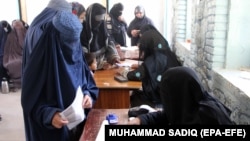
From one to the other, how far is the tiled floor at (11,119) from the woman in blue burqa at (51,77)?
152 centimetres

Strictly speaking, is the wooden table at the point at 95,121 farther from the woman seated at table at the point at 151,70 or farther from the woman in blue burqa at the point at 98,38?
the woman in blue burqa at the point at 98,38

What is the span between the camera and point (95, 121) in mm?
1609

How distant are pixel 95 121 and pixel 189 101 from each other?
1.98 ft

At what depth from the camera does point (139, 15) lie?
5.05 metres

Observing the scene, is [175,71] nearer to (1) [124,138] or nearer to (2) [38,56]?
(1) [124,138]

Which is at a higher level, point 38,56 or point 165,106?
point 38,56

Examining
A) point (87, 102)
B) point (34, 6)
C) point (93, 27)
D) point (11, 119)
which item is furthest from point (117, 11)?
point (87, 102)

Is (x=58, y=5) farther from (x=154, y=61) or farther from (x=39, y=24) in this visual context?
(x=154, y=61)

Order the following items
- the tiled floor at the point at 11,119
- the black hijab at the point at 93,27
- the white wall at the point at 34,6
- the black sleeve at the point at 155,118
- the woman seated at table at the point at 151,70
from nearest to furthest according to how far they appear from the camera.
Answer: the black sleeve at the point at 155,118
the woman seated at table at the point at 151,70
the black hijab at the point at 93,27
the tiled floor at the point at 11,119
the white wall at the point at 34,6

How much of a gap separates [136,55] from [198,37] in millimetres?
1500

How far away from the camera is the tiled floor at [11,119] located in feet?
9.50

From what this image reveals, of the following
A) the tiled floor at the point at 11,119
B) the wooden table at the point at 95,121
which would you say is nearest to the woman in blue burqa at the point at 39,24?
the wooden table at the point at 95,121

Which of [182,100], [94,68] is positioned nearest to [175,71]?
[182,100]

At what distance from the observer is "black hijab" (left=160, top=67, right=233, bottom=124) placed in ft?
4.02
